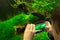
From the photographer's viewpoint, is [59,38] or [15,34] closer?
[59,38]

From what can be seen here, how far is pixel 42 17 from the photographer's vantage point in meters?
1.63

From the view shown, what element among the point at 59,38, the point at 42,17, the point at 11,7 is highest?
the point at 11,7

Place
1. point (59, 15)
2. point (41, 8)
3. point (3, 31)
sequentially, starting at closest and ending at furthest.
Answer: point (59, 15) < point (3, 31) < point (41, 8)

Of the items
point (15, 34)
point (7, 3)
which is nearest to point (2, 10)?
point (7, 3)

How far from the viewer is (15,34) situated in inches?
58.8

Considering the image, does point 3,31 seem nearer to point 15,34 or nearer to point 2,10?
point 15,34

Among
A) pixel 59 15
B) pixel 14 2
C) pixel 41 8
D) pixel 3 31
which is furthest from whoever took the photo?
pixel 14 2

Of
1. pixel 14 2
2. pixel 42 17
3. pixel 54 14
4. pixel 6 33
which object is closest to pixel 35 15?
pixel 42 17

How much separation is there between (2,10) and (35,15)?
11.8 inches

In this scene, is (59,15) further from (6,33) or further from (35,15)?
(35,15)

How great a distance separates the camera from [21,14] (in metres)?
1.62

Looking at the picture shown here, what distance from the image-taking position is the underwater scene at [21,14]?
144 cm

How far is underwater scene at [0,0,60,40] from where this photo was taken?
4.73ft

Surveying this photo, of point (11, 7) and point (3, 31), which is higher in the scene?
point (11, 7)
